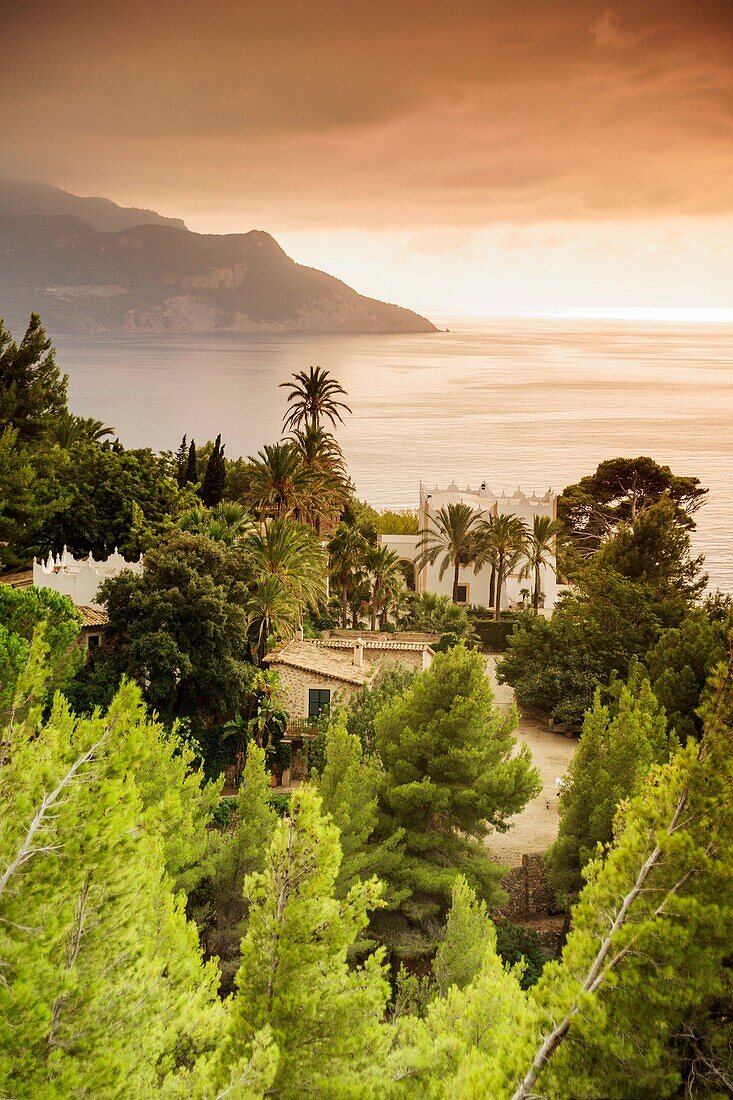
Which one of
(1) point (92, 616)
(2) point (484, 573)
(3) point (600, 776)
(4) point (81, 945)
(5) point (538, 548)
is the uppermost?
(4) point (81, 945)

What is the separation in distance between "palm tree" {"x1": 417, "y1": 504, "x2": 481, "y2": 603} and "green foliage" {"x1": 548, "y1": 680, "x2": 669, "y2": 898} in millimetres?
25694

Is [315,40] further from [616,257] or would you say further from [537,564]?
[537,564]

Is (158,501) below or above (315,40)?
below

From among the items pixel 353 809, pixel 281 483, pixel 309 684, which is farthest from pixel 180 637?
pixel 281 483

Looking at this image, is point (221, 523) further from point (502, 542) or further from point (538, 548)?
point (538, 548)

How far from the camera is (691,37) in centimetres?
10612

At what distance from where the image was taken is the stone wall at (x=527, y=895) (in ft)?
57.9

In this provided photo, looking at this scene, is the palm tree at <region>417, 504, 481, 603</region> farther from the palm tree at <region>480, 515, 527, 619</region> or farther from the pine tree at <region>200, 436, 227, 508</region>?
the pine tree at <region>200, 436, 227, 508</region>

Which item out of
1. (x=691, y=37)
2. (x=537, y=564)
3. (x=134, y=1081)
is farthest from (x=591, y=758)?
(x=691, y=37)

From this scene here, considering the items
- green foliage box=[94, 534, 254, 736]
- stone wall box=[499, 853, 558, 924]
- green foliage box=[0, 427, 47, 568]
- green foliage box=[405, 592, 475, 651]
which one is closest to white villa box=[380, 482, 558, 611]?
green foliage box=[405, 592, 475, 651]

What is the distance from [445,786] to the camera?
52.6ft

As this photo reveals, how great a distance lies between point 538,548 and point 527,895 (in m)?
25.2

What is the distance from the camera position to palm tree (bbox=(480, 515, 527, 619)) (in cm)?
4039

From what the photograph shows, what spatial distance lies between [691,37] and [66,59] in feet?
A: 392
